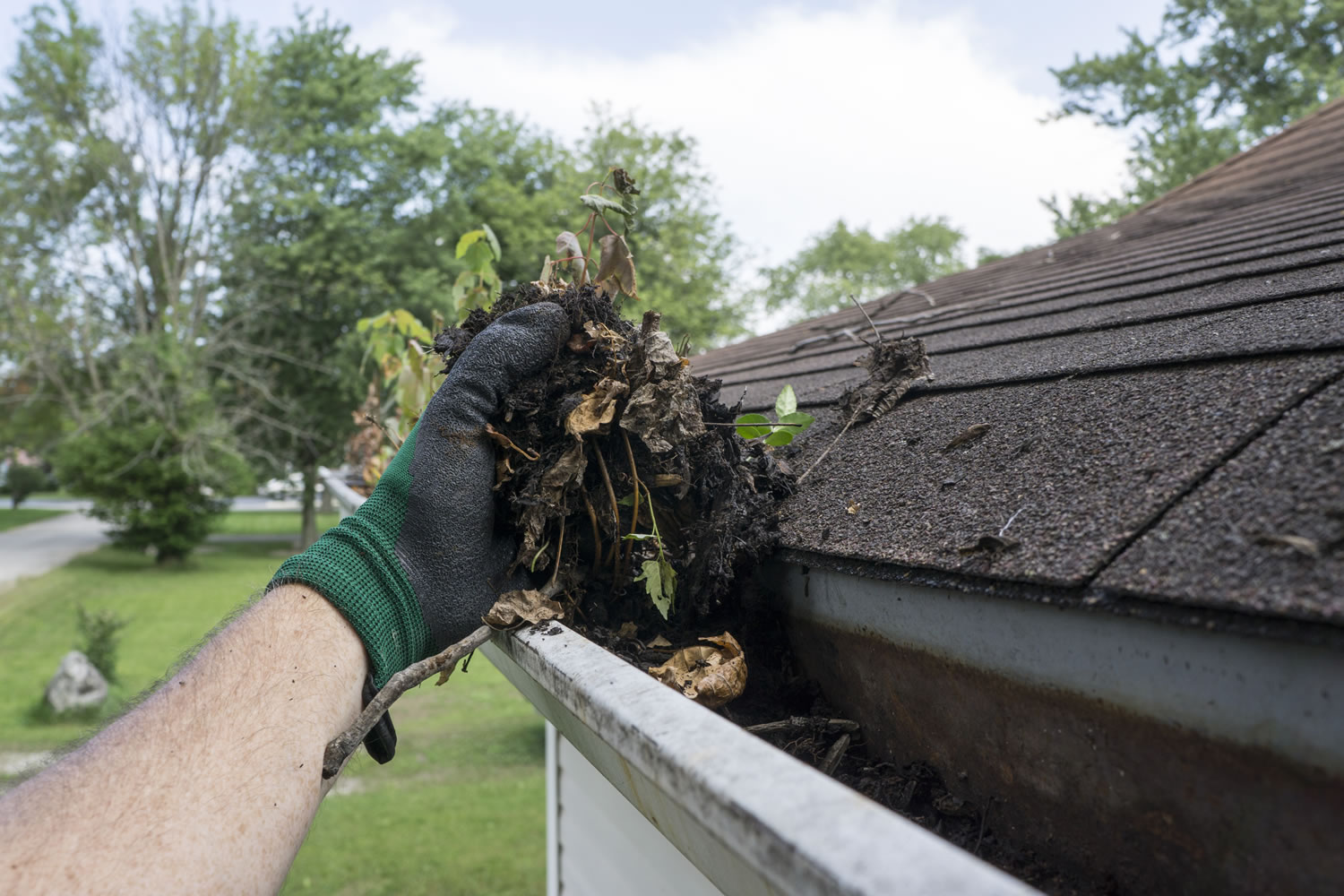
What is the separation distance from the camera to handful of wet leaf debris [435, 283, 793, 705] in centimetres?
129

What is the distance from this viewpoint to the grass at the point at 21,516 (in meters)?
24.9

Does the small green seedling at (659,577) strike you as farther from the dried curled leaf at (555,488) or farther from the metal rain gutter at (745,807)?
the metal rain gutter at (745,807)

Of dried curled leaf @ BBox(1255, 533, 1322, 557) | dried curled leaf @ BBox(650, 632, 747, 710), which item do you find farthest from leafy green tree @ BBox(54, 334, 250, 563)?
dried curled leaf @ BBox(1255, 533, 1322, 557)

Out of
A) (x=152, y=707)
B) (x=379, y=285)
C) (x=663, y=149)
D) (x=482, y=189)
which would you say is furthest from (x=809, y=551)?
(x=663, y=149)

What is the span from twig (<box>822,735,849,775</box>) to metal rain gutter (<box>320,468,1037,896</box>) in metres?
0.22

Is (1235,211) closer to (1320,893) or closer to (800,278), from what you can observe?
(1320,893)

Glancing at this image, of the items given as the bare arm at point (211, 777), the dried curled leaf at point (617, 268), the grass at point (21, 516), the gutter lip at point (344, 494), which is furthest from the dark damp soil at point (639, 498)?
the grass at point (21, 516)

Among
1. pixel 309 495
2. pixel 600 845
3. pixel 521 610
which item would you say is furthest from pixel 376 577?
Answer: pixel 309 495

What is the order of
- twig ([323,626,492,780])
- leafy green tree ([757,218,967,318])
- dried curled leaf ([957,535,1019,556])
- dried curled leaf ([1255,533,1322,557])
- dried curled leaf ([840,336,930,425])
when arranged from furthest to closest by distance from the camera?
leafy green tree ([757,218,967,318]) → dried curled leaf ([840,336,930,425]) → twig ([323,626,492,780]) → dried curled leaf ([957,535,1019,556]) → dried curled leaf ([1255,533,1322,557])

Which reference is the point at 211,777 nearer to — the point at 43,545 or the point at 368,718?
the point at 368,718

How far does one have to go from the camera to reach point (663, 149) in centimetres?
2416

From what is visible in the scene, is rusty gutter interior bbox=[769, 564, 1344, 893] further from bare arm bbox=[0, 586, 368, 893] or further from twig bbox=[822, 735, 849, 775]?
bare arm bbox=[0, 586, 368, 893]

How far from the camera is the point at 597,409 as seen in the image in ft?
4.27

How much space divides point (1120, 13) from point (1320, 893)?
21.1 metres
